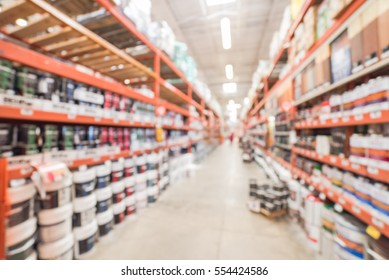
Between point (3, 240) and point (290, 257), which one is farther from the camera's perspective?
point (290, 257)

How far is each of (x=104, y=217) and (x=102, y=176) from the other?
1.57 ft

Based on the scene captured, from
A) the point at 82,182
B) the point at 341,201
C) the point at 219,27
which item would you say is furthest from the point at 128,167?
the point at 219,27

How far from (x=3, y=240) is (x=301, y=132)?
3.58m

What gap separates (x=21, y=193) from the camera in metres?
1.22

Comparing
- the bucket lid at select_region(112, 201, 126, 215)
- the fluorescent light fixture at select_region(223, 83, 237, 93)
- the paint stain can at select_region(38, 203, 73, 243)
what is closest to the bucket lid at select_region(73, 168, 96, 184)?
the paint stain can at select_region(38, 203, 73, 243)

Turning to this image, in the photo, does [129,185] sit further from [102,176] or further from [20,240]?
[20,240]

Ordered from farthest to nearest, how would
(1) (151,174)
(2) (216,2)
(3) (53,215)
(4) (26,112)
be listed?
(2) (216,2) → (1) (151,174) → (3) (53,215) → (4) (26,112)

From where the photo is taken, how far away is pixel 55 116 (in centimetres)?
151

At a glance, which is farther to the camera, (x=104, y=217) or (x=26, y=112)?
(x=104, y=217)

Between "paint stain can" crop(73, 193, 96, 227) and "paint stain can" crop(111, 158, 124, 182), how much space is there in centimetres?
44

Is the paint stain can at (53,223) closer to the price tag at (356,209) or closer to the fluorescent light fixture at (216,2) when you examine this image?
the price tag at (356,209)

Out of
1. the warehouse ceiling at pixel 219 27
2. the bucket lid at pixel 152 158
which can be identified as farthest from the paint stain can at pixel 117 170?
the warehouse ceiling at pixel 219 27
